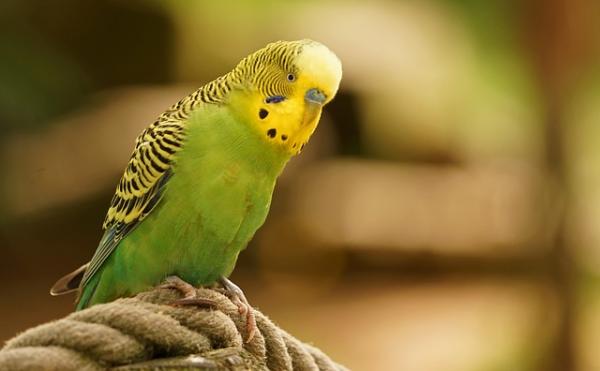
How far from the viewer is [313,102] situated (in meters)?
2.67

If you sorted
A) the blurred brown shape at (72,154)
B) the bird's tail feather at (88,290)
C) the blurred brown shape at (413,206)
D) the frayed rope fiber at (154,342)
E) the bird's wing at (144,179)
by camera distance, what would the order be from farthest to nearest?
the blurred brown shape at (413,206) < the blurred brown shape at (72,154) < the bird's tail feather at (88,290) < the bird's wing at (144,179) < the frayed rope fiber at (154,342)

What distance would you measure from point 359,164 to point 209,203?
362 inches

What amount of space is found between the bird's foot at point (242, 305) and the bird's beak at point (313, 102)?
534mm

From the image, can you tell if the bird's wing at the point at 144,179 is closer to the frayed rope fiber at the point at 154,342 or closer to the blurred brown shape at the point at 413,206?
the frayed rope fiber at the point at 154,342

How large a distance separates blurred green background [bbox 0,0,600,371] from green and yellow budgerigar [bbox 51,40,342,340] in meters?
6.38

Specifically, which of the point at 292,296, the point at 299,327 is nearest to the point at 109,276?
the point at 299,327

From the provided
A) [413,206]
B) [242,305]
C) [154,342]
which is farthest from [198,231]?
[413,206]

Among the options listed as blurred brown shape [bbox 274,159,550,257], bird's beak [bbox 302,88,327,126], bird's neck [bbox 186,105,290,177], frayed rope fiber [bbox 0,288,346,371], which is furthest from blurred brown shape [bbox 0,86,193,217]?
frayed rope fiber [bbox 0,288,346,371]

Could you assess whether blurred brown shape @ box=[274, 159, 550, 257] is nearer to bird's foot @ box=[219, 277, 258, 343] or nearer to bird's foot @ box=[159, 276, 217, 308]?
bird's foot @ box=[219, 277, 258, 343]

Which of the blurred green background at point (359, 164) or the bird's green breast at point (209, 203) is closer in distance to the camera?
the bird's green breast at point (209, 203)

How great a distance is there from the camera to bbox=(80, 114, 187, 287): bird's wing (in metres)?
2.96

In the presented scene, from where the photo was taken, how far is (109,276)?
3092 mm

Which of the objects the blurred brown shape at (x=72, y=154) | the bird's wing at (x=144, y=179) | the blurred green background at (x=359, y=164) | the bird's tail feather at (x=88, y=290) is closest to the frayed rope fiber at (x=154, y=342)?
the bird's wing at (x=144, y=179)

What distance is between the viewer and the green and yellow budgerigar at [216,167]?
8.91ft
